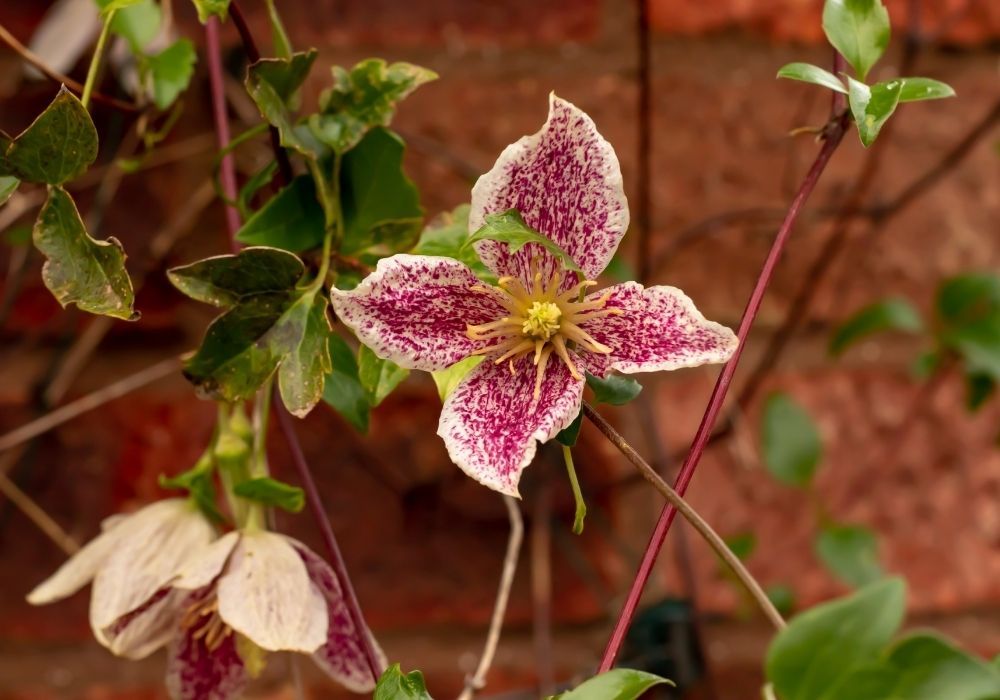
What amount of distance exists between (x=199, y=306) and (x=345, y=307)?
27 centimetres

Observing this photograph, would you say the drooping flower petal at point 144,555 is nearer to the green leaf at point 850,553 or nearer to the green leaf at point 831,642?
the green leaf at point 831,642

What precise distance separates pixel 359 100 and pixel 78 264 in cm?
8

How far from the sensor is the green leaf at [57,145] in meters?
0.24

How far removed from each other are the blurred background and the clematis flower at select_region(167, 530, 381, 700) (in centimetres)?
18

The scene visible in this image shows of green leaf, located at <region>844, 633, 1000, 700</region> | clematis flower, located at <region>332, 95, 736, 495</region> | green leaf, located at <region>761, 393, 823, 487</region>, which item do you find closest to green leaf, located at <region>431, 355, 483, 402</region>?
clematis flower, located at <region>332, 95, 736, 495</region>

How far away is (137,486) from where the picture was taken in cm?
48

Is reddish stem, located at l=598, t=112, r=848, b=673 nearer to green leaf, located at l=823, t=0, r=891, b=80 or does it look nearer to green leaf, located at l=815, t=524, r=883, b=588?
green leaf, located at l=823, t=0, r=891, b=80

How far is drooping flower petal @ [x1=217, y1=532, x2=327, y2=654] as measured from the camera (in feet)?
0.86

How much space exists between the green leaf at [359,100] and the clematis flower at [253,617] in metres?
0.10

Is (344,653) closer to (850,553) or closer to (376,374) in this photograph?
(376,374)

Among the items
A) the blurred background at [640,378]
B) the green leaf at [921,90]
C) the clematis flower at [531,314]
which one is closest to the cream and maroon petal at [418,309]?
the clematis flower at [531,314]

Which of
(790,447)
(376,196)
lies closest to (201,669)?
(376,196)

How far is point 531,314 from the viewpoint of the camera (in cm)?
25

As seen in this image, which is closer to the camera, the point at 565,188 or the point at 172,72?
the point at 565,188
